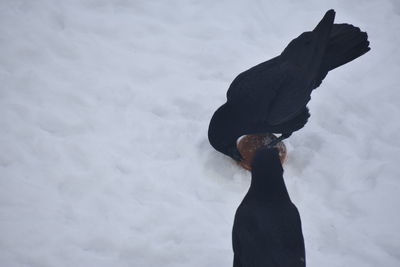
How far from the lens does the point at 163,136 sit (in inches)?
147

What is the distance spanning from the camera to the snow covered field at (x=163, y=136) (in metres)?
3.06

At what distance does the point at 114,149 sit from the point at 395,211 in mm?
2351

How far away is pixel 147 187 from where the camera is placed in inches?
132

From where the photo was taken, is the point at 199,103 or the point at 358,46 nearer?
the point at 358,46

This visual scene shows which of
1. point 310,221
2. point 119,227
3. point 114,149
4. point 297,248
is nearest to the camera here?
point 297,248

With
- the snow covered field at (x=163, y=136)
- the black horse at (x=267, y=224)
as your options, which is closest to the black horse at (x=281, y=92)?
the snow covered field at (x=163, y=136)

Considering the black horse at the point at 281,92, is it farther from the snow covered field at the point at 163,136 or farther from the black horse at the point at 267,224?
the black horse at the point at 267,224

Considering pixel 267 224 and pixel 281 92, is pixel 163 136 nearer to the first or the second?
pixel 281 92

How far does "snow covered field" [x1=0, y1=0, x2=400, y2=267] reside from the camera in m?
3.06

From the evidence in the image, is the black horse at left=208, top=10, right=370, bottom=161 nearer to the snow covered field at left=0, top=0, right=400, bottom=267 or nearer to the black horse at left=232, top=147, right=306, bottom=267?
the snow covered field at left=0, top=0, right=400, bottom=267

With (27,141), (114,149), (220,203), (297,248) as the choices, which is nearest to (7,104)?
(27,141)

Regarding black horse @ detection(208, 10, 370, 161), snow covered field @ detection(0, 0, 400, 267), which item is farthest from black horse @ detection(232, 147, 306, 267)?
black horse @ detection(208, 10, 370, 161)

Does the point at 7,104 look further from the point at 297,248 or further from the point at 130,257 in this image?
the point at 297,248

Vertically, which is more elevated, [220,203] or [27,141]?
[27,141]
